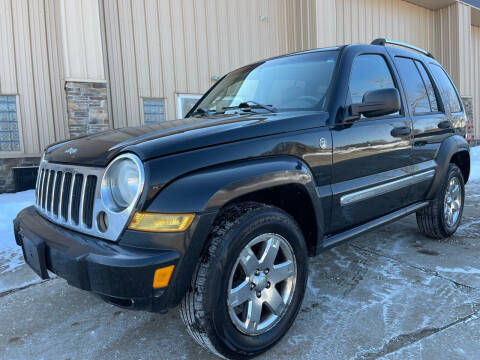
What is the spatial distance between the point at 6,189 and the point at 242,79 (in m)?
5.42

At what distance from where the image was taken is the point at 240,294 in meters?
2.06

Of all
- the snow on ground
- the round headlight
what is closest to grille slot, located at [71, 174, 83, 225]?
the round headlight

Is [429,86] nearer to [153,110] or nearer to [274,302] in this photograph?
[274,302]

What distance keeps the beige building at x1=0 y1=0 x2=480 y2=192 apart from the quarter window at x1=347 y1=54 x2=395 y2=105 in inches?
197

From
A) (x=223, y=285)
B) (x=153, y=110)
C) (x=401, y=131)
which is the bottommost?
(x=223, y=285)

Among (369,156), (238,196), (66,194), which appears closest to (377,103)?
(369,156)

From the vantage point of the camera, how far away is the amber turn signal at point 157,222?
181cm

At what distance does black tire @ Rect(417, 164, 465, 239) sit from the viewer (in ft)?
12.7

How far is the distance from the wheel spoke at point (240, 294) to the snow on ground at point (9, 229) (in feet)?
8.72

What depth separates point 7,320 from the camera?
9.09 ft

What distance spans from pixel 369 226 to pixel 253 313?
4.17 ft

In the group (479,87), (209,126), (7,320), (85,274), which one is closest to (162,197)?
(85,274)

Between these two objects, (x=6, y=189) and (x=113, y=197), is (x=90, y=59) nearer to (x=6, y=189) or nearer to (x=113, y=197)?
(x=6, y=189)

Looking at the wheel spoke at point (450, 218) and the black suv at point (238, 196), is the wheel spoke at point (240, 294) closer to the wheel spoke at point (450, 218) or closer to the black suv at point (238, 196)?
the black suv at point (238, 196)
